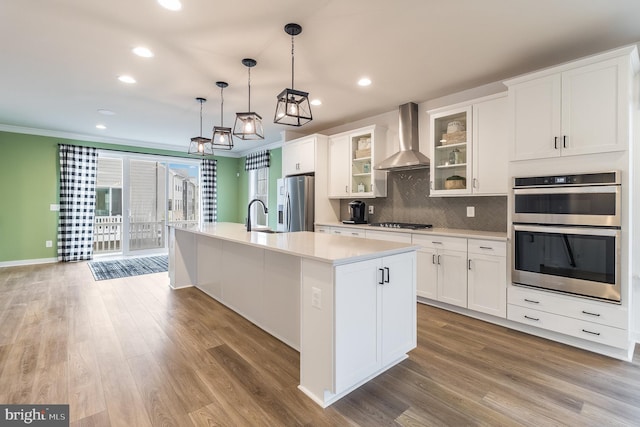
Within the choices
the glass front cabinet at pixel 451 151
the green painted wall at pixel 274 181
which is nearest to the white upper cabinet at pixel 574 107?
the glass front cabinet at pixel 451 151

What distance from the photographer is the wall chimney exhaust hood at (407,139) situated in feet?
13.1

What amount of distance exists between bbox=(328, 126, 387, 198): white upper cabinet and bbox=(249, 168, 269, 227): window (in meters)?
2.72

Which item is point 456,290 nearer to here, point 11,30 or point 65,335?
point 65,335

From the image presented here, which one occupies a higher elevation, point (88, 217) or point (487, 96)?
point (487, 96)

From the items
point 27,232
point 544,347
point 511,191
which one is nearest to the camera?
point 544,347

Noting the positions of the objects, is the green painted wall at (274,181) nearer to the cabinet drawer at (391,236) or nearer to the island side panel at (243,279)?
the cabinet drawer at (391,236)

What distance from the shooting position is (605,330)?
2.39 metres

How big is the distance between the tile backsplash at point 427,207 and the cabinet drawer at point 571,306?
0.87 meters

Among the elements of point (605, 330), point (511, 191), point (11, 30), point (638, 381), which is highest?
point (11, 30)

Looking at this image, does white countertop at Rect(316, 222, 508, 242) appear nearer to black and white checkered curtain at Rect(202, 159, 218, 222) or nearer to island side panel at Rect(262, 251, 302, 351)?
island side panel at Rect(262, 251, 302, 351)

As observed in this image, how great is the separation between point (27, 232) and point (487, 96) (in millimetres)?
7911

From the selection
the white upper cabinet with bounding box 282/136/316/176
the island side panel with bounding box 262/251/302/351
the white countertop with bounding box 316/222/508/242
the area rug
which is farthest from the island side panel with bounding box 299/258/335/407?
the area rug

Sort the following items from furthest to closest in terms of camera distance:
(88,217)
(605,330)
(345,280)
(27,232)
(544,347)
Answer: (88,217)
(27,232)
(544,347)
(605,330)
(345,280)

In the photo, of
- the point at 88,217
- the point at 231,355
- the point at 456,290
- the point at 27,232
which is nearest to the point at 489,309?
the point at 456,290
